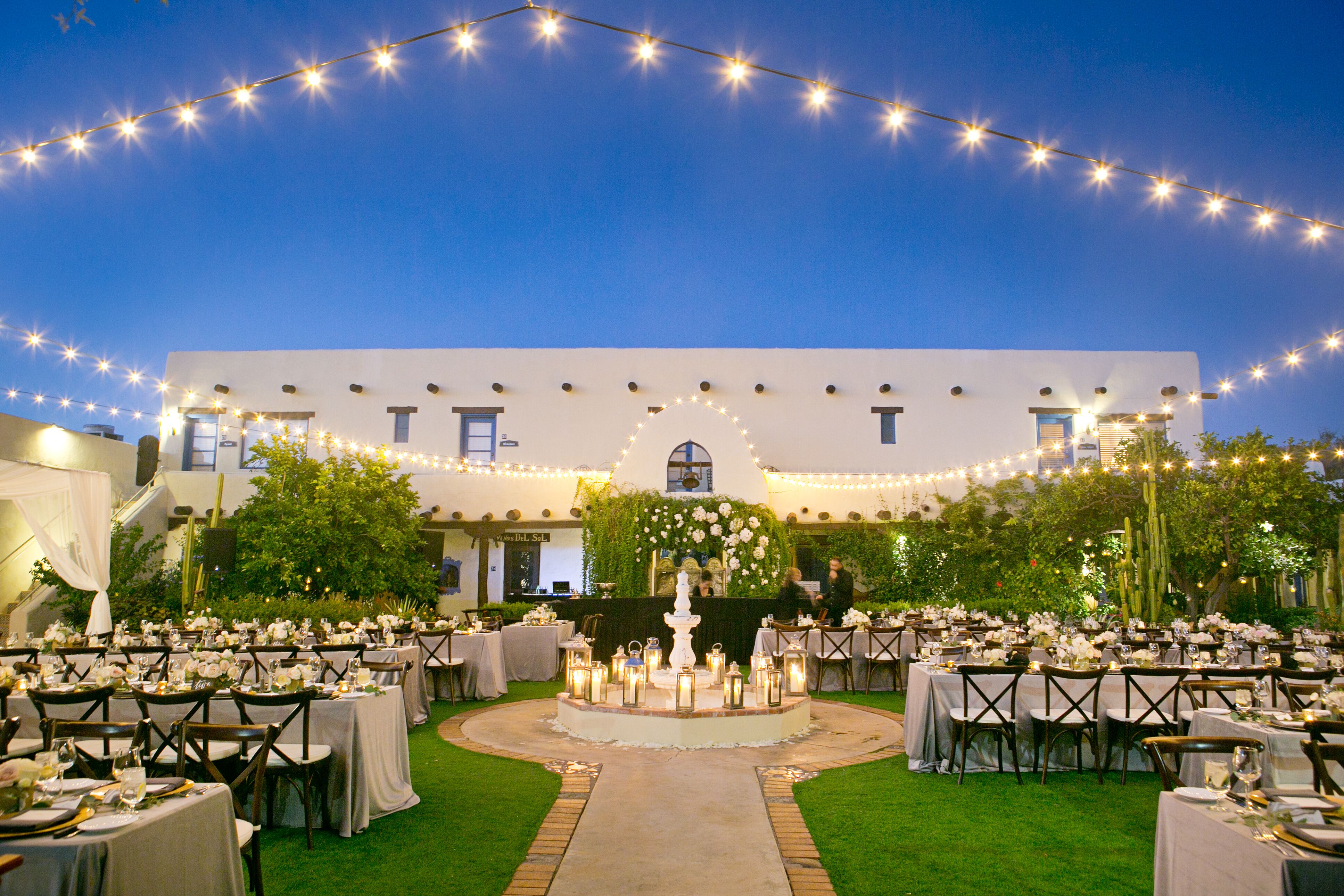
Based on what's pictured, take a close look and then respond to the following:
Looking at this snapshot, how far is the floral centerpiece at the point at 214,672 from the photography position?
5.09m

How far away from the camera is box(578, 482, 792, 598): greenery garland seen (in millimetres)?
15758

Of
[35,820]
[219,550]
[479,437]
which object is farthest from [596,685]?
[479,437]

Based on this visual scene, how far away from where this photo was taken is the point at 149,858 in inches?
110

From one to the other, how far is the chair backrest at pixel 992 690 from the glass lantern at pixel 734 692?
75.8 inches

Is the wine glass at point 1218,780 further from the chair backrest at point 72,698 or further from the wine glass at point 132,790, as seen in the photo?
the chair backrest at point 72,698

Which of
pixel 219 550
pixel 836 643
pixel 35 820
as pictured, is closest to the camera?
pixel 35 820

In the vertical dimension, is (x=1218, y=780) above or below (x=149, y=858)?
above

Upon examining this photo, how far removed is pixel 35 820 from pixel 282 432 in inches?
685

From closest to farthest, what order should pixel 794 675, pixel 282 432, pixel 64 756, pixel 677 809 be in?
1. pixel 64 756
2. pixel 677 809
3. pixel 794 675
4. pixel 282 432

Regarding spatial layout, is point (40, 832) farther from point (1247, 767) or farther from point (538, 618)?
point (538, 618)

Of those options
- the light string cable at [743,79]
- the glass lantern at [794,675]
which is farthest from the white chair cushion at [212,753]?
the glass lantern at [794,675]

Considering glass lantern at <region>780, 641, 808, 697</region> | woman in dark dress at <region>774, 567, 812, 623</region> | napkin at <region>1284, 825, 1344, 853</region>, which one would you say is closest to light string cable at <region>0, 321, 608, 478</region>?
woman in dark dress at <region>774, 567, 812, 623</region>

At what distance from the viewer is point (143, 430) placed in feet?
56.1

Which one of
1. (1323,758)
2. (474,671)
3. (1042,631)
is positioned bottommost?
(474,671)
